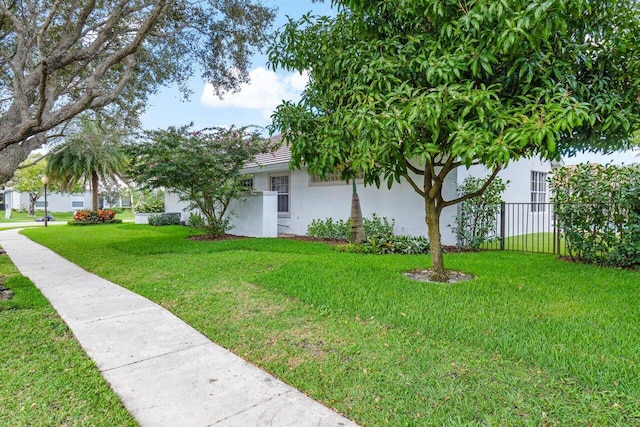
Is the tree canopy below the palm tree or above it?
below

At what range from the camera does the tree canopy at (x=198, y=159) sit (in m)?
10.7

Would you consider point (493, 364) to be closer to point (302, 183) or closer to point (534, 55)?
point (534, 55)

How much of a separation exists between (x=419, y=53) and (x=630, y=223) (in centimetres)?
527

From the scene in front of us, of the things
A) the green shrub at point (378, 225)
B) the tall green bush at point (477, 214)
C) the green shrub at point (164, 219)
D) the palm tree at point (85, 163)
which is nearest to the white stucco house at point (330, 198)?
the green shrub at point (378, 225)

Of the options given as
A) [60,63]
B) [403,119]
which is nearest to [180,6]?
[60,63]

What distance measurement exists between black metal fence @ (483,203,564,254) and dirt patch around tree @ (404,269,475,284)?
3276mm

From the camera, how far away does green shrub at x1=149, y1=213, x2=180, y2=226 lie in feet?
64.1

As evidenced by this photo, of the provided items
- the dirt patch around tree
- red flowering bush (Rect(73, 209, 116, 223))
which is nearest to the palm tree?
red flowering bush (Rect(73, 209, 116, 223))

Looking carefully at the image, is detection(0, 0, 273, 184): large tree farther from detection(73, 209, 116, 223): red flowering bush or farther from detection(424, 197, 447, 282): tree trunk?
detection(73, 209, 116, 223): red flowering bush

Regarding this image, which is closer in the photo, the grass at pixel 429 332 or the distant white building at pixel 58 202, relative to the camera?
the grass at pixel 429 332

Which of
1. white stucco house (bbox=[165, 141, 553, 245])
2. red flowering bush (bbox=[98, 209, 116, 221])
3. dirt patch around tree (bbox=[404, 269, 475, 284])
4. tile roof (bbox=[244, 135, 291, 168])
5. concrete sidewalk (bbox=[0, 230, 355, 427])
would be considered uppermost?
tile roof (bbox=[244, 135, 291, 168])

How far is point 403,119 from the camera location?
4090 mm

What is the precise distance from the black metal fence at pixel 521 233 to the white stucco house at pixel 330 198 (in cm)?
→ 29

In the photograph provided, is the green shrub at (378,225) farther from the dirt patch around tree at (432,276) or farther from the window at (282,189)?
the dirt patch around tree at (432,276)
